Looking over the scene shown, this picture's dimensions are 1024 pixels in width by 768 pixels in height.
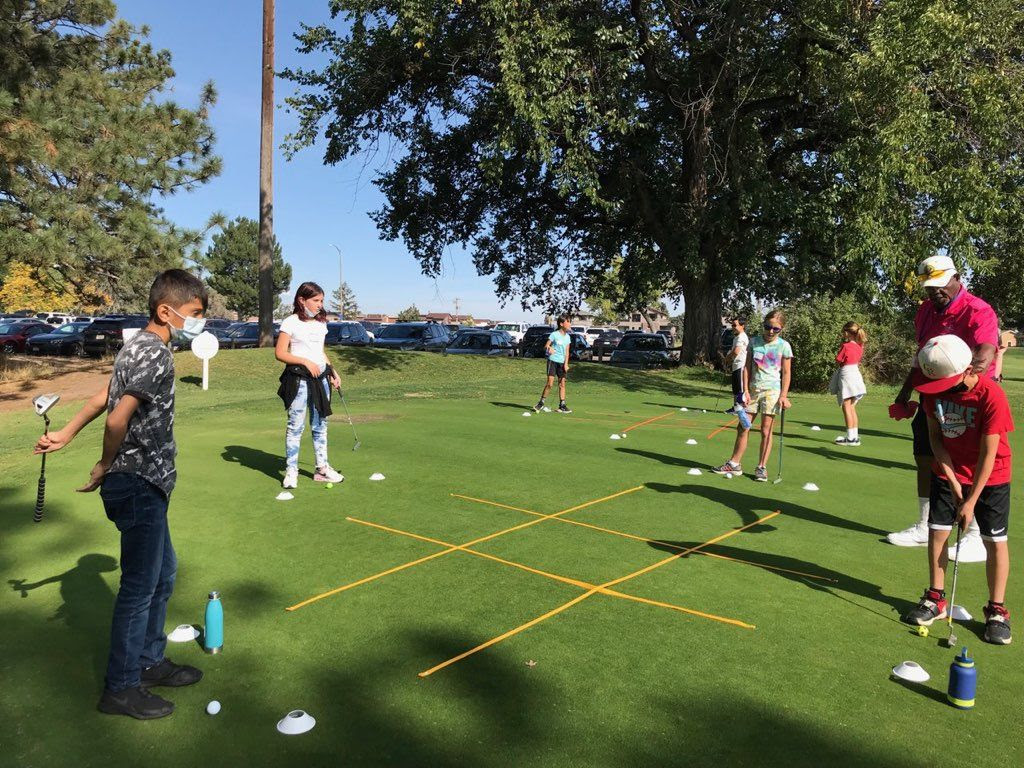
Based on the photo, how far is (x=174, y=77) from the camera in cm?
2723

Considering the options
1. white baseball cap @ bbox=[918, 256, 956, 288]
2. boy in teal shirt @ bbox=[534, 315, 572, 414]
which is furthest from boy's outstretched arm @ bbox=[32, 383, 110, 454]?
boy in teal shirt @ bbox=[534, 315, 572, 414]

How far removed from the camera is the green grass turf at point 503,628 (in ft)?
11.3

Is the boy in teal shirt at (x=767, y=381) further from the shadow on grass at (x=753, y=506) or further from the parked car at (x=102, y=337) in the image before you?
the parked car at (x=102, y=337)

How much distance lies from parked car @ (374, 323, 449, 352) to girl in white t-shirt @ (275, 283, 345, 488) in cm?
2329

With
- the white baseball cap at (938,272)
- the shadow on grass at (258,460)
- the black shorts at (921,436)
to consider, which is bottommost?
the shadow on grass at (258,460)

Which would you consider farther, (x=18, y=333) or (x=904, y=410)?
(x=18, y=333)

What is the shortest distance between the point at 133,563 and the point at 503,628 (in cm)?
214

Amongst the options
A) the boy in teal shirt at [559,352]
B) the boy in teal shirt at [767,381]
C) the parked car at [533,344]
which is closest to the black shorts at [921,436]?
the boy in teal shirt at [767,381]

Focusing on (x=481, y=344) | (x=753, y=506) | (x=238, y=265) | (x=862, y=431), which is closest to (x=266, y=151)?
(x=481, y=344)

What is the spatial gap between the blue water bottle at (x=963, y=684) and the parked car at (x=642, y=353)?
24337 mm

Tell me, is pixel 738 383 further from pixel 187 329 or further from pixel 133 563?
pixel 133 563

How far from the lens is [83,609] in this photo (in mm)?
4852

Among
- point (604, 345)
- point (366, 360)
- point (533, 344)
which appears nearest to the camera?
point (366, 360)

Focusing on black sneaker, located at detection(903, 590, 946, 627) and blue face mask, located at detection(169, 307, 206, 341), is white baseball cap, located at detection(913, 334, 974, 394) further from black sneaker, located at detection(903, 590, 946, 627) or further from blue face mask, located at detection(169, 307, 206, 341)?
blue face mask, located at detection(169, 307, 206, 341)
